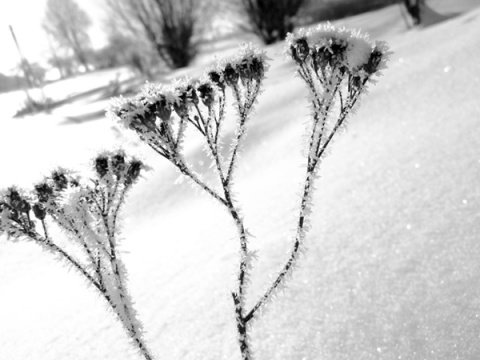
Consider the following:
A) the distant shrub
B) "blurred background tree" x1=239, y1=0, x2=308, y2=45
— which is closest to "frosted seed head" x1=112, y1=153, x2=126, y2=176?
"blurred background tree" x1=239, y1=0, x2=308, y2=45

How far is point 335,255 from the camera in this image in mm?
2590

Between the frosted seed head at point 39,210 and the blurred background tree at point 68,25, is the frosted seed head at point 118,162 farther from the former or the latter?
the blurred background tree at point 68,25

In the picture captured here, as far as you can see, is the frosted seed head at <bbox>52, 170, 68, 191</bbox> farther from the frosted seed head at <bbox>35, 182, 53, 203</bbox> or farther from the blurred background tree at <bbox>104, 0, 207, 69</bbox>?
the blurred background tree at <bbox>104, 0, 207, 69</bbox>

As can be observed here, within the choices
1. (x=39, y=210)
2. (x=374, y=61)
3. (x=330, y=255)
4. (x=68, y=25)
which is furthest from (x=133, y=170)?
(x=68, y=25)

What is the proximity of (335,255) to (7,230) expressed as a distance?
1.79 meters

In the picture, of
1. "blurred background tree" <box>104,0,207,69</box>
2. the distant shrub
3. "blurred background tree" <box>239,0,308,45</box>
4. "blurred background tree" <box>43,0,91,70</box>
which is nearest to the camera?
"blurred background tree" <box>239,0,308,45</box>

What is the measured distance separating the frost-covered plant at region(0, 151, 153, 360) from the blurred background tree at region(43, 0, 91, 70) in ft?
130

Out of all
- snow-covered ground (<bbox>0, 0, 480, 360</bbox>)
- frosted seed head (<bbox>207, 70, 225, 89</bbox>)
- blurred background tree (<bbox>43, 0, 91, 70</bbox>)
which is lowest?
snow-covered ground (<bbox>0, 0, 480, 360</bbox>)

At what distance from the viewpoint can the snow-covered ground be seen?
2.06 metres

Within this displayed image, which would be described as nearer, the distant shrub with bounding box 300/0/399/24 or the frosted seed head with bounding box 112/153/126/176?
the frosted seed head with bounding box 112/153/126/176

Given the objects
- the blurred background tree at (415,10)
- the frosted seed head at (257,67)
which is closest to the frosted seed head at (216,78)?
the frosted seed head at (257,67)

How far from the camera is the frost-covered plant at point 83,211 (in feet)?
4.45

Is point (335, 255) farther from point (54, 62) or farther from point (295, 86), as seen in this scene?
point (54, 62)

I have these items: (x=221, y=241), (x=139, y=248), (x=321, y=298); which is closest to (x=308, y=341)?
(x=321, y=298)
